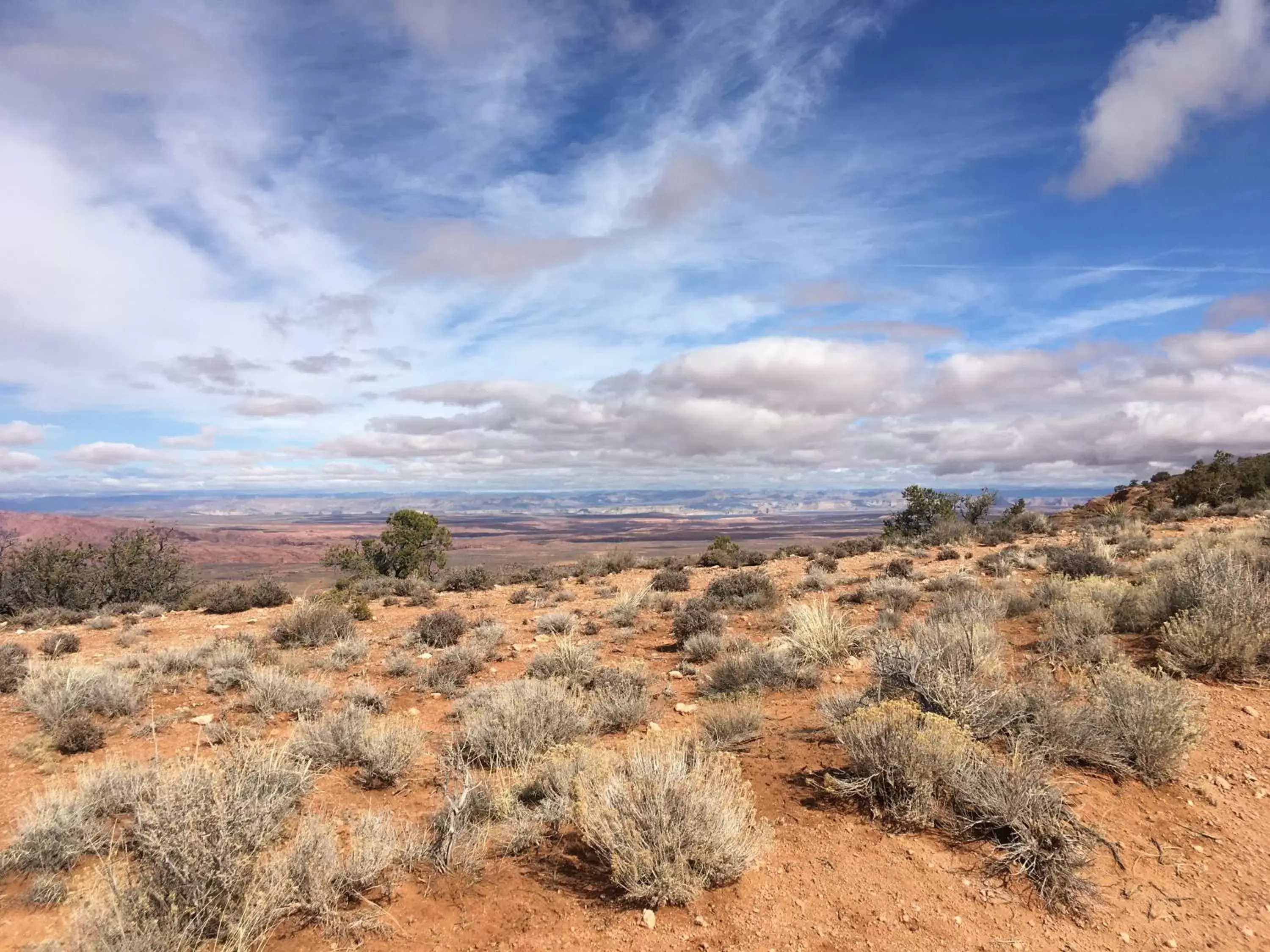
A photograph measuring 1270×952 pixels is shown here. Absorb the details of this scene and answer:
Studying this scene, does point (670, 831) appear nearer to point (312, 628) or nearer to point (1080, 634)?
point (1080, 634)

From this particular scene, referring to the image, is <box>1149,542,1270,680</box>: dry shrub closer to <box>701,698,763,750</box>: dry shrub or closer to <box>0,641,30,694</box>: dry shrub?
<box>701,698,763,750</box>: dry shrub

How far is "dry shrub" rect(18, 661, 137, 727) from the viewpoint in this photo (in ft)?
28.2

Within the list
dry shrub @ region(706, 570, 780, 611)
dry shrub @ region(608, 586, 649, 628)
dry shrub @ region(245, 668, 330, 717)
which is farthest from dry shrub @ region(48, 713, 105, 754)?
dry shrub @ region(706, 570, 780, 611)

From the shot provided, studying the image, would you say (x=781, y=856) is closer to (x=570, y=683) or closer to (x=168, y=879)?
(x=168, y=879)

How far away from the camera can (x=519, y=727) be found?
7293mm

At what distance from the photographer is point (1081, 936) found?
13.1ft

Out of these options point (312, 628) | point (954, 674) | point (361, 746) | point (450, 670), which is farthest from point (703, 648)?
point (312, 628)

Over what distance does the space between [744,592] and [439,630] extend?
738cm

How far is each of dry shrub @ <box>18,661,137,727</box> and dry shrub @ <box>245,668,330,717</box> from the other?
64.5 inches

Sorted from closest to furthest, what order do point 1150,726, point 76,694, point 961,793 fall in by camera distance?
1. point 961,793
2. point 1150,726
3. point 76,694

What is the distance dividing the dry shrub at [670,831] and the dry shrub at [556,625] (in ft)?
29.6

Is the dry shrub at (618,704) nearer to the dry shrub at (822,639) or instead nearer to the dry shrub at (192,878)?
the dry shrub at (822,639)

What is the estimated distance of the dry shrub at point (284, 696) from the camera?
9117 mm

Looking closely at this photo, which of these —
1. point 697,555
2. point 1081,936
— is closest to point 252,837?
point 1081,936
